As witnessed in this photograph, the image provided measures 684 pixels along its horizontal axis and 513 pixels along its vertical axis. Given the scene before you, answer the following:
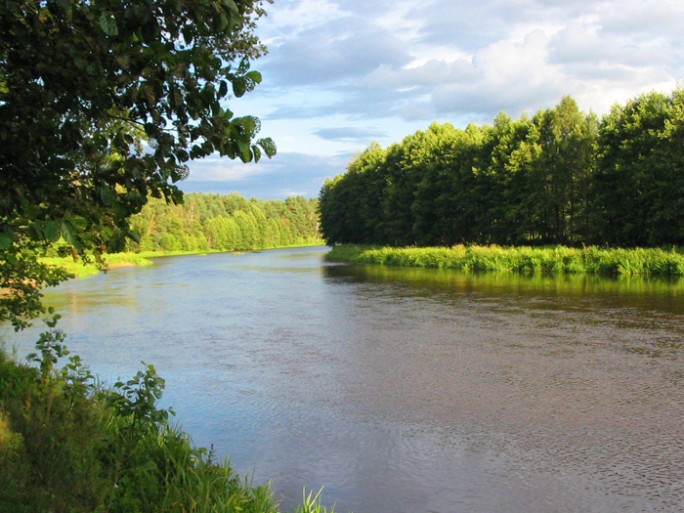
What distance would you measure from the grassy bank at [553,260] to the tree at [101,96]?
34.6m

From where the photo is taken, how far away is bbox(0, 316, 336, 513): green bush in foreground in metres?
4.80

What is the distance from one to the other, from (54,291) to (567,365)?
1061 inches

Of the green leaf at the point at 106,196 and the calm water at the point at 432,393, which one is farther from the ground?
the green leaf at the point at 106,196

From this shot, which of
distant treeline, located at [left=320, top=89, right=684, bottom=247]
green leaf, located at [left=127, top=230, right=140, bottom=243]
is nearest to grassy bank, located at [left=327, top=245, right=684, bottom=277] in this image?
distant treeline, located at [left=320, top=89, right=684, bottom=247]

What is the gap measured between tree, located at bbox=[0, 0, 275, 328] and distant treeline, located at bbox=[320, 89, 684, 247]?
128ft

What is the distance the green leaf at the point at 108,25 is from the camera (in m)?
2.91

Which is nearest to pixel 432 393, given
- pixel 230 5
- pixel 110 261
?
pixel 230 5

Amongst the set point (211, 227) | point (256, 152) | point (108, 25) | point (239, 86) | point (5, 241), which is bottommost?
point (5, 241)

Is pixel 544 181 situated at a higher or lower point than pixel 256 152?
higher

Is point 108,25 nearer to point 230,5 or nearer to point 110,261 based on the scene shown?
point 230,5

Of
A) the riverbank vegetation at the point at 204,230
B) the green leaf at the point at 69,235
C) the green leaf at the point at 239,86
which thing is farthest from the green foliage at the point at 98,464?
the riverbank vegetation at the point at 204,230

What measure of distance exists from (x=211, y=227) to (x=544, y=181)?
331ft

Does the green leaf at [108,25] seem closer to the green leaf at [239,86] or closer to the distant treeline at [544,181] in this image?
the green leaf at [239,86]

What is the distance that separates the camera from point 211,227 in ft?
461
